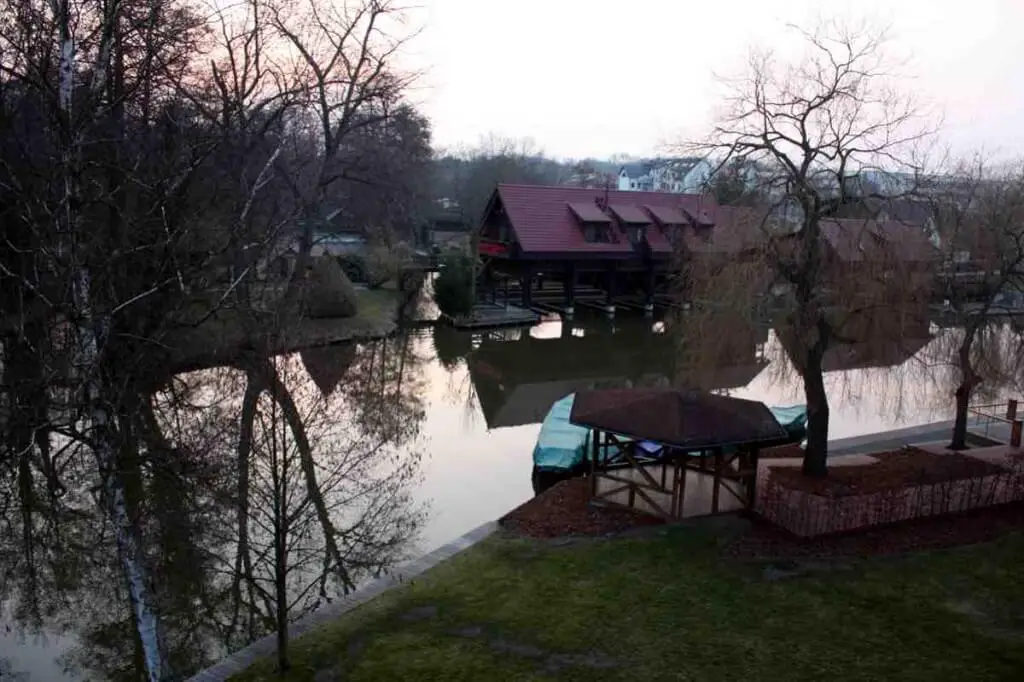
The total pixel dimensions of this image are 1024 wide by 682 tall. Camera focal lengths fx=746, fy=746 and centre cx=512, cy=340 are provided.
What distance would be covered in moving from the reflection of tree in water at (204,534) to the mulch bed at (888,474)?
21.9 feet

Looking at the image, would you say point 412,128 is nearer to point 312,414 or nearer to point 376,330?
point 376,330

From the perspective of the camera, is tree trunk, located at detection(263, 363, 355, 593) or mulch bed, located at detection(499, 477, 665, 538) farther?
mulch bed, located at detection(499, 477, 665, 538)

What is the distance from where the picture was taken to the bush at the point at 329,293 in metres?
27.7

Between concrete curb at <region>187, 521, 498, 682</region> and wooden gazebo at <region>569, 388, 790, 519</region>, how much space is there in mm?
2312

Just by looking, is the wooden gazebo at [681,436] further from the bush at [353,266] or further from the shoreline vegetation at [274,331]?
the bush at [353,266]

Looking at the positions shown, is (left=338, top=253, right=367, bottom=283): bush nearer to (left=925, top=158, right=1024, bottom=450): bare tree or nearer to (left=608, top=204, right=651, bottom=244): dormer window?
(left=608, top=204, right=651, bottom=244): dormer window

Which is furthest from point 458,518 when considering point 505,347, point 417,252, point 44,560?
point 417,252

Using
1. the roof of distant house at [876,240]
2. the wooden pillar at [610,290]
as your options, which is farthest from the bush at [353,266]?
the roof of distant house at [876,240]

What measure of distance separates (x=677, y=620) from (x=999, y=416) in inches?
525

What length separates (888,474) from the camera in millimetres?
12930

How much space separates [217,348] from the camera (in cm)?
1922

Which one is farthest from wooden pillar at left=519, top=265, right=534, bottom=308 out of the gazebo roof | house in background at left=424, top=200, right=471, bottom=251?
the gazebo roof

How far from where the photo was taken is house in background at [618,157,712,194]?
1284cm

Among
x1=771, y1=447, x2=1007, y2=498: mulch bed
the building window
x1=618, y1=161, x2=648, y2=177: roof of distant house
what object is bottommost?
x1=771, y1=447, x2=1007, y2=498: mulch bed
